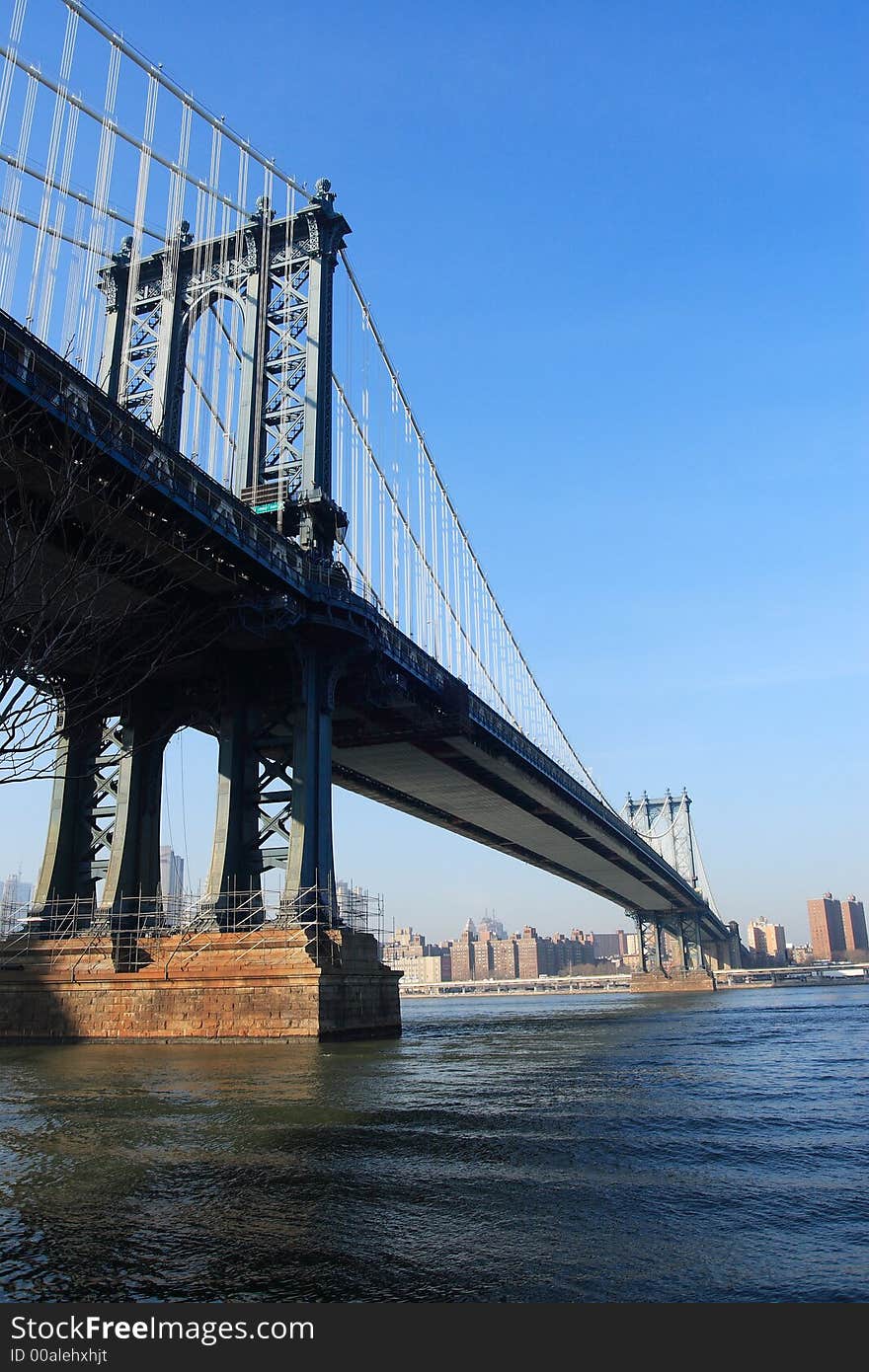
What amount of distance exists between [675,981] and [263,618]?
118m

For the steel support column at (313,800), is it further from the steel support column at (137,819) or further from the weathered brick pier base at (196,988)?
the steel support column at (137,819)

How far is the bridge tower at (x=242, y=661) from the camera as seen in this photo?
35.2 metres

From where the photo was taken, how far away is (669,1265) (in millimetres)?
7648

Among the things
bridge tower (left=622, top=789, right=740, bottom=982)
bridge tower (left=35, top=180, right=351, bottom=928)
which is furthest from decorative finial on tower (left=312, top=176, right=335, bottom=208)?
bridge tower (left=622, top=789, right=740, bottom=982)

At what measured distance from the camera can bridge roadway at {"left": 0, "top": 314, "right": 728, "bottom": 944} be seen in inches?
932

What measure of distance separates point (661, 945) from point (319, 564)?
391 feet

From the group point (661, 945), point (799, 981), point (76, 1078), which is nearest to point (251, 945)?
point (76, 1078)

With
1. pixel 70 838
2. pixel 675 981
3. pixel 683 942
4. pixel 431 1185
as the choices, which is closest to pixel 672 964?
pixel 683 942

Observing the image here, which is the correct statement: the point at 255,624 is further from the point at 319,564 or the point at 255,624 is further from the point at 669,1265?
the point at 669,1265

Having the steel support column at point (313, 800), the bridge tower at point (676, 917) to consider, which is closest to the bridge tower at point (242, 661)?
the steel support column at point (313, 800)

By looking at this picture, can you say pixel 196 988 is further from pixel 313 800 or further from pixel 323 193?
pixel 323 193

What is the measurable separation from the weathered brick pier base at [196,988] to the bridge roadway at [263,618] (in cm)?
816

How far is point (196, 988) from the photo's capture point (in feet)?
102

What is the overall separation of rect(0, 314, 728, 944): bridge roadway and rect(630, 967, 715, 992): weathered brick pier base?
74386 millimetres
